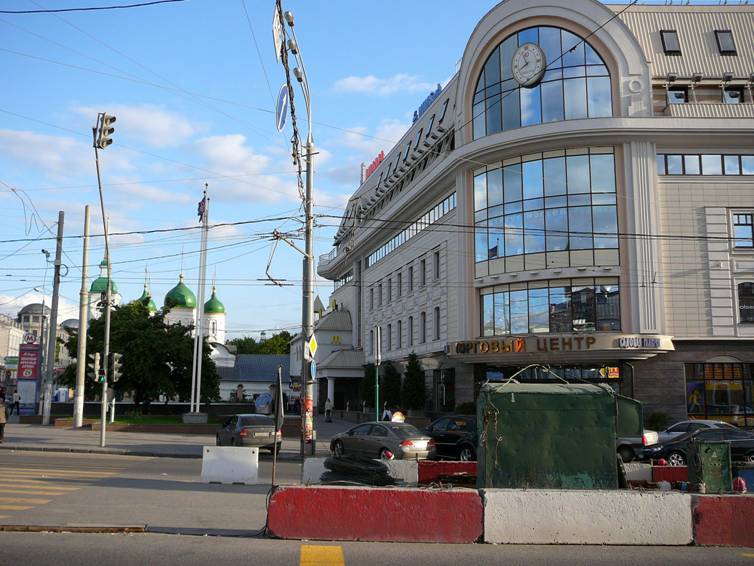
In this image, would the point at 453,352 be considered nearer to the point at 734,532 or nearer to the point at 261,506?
the point at 261,506

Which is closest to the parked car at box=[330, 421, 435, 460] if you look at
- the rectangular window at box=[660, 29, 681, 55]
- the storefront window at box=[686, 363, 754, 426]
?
the storefront window at box=[686, 363, 754, 426]

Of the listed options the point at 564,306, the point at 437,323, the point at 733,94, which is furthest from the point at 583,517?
the point at 437,323

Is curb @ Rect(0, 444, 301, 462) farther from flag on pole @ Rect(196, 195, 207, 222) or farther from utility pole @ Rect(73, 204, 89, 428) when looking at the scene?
flag on pole @ Rect(196, 195, 207, 222)

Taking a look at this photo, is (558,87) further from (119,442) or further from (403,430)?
(119,442)

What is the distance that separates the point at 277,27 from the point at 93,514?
44.3ft

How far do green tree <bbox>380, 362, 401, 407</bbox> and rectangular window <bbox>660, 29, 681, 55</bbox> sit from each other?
23.7 m

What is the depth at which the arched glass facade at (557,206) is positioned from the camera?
3284 cm

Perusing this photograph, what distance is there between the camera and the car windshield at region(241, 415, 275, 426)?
24.8 m

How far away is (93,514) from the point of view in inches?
443

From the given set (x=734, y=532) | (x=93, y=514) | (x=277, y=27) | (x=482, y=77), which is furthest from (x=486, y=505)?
(x=482, y=77)

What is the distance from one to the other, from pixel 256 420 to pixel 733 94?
2718 centimetres

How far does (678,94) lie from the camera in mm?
34625

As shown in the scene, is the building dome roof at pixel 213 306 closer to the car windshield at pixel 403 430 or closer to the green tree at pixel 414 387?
the green tree at pixel 414 387

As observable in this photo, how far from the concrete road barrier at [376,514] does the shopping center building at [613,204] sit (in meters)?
22.0
